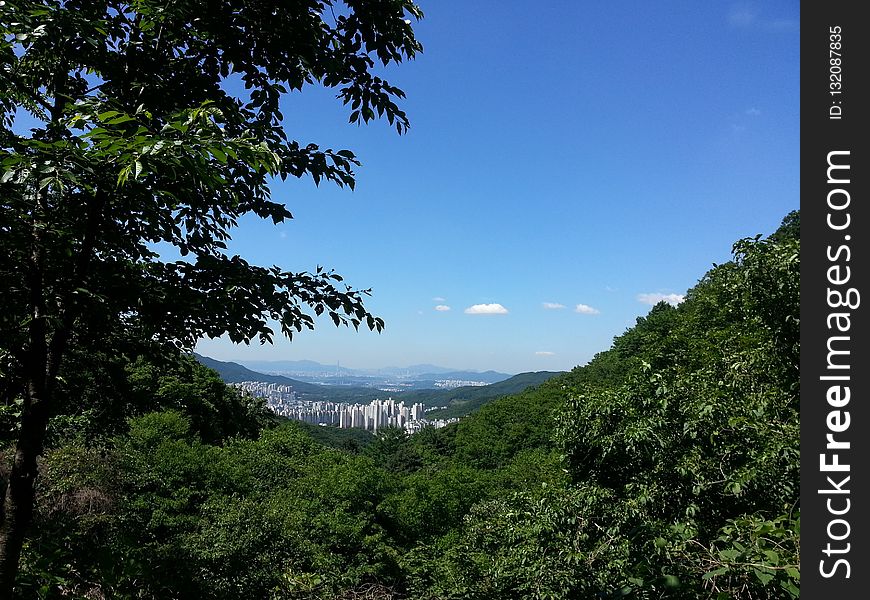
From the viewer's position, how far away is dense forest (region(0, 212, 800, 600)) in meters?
3.62

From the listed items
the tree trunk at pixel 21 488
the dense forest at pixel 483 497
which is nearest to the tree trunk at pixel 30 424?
the tree trunk at pixel 21 488

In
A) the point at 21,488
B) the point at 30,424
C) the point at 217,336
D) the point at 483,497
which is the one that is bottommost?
the point at 483,497

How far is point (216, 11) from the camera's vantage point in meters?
2.99

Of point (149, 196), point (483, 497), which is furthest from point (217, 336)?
point (483, 497)

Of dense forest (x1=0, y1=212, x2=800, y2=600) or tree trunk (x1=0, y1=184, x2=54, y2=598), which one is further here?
dense forest (x1=0, y1=212, x2=800, y2=600)

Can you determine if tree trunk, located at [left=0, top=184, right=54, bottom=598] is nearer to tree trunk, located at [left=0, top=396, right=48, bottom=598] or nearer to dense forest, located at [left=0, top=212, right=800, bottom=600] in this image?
tree trunk, located at [left=0, top=396, right=48, bottom=598]

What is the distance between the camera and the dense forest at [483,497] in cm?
362

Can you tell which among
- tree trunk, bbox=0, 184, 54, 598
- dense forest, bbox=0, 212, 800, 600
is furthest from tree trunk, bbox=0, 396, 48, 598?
dense forest, bbox=0, 212, 800, 600

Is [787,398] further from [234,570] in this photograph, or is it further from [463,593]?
[234,570]

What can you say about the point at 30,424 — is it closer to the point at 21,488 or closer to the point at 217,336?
the point at 21,488

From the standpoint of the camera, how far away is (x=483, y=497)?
23609mm

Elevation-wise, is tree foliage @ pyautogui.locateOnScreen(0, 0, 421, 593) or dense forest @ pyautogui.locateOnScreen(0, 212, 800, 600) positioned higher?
tree foliage @ pyautogui.locateOnScreen(0, 0, 421, 593)

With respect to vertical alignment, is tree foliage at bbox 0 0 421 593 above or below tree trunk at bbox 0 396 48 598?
above

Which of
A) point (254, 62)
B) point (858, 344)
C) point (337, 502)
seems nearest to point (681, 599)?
point (858, 344)
